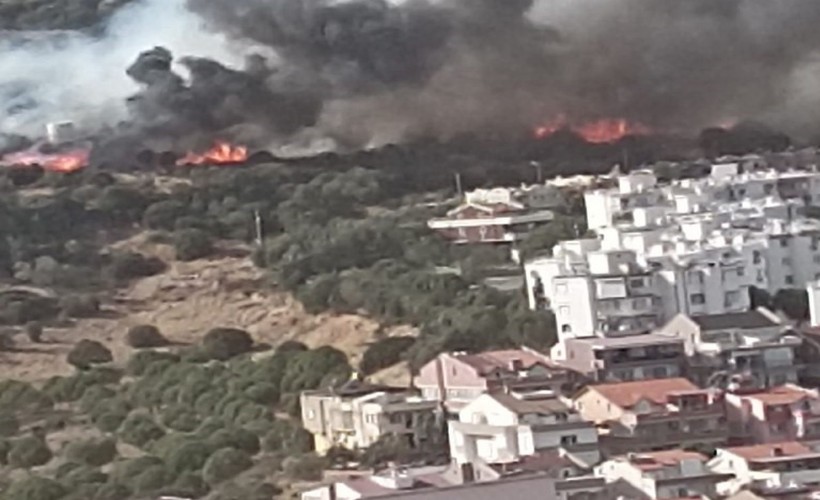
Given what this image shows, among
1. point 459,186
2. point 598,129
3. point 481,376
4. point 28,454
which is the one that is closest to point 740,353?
point 481,376

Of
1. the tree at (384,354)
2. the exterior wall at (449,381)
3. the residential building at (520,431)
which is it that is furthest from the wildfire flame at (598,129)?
the residential building at (520,431)

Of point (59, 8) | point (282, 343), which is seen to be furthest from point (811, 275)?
point (59, 8)

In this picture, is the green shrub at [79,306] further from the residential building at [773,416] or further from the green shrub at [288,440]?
the residential building at [773,416]

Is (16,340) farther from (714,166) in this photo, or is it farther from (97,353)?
(714,166)

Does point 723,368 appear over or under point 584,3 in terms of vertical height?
under

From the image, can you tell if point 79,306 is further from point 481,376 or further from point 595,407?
point 595,407

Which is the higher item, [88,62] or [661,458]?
[88,62]

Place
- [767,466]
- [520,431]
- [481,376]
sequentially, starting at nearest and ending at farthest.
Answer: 1. [767,466]
2. [520,431]
3. [481,376]
